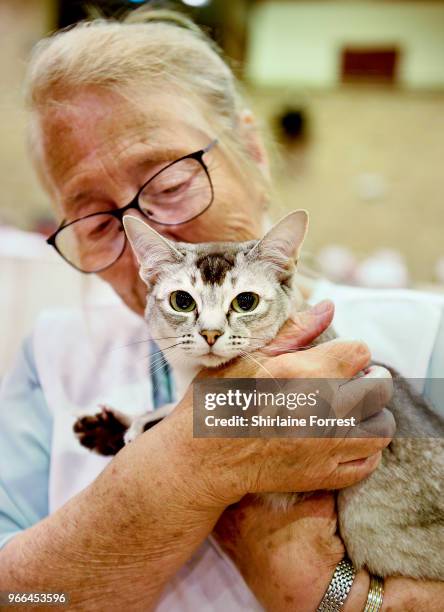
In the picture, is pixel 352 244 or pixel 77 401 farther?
pixel 352 244

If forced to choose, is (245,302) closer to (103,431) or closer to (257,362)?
(257,362)

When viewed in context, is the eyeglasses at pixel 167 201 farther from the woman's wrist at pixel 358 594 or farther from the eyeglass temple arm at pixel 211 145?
the woman's wrist at pixel 358 594

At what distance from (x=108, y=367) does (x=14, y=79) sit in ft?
1.83

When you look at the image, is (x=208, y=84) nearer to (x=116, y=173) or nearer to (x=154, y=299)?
(x=116, y=173)

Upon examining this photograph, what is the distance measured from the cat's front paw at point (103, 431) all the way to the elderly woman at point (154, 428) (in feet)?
0.08

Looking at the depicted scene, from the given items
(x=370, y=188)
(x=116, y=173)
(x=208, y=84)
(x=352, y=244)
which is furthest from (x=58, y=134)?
(x=370, y=188)

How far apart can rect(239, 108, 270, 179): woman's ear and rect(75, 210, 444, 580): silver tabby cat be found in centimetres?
25

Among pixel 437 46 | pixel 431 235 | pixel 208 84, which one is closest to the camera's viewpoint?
pixel 208 84

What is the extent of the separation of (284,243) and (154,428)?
300 millimetres

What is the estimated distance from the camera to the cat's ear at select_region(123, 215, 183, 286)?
28.0 inches

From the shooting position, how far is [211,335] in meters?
0.65

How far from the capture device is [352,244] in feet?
8.54

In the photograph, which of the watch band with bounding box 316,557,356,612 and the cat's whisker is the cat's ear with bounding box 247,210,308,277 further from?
the watch band with bounding box 316,557,356,612

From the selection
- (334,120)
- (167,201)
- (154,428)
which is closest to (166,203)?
(167,201)
